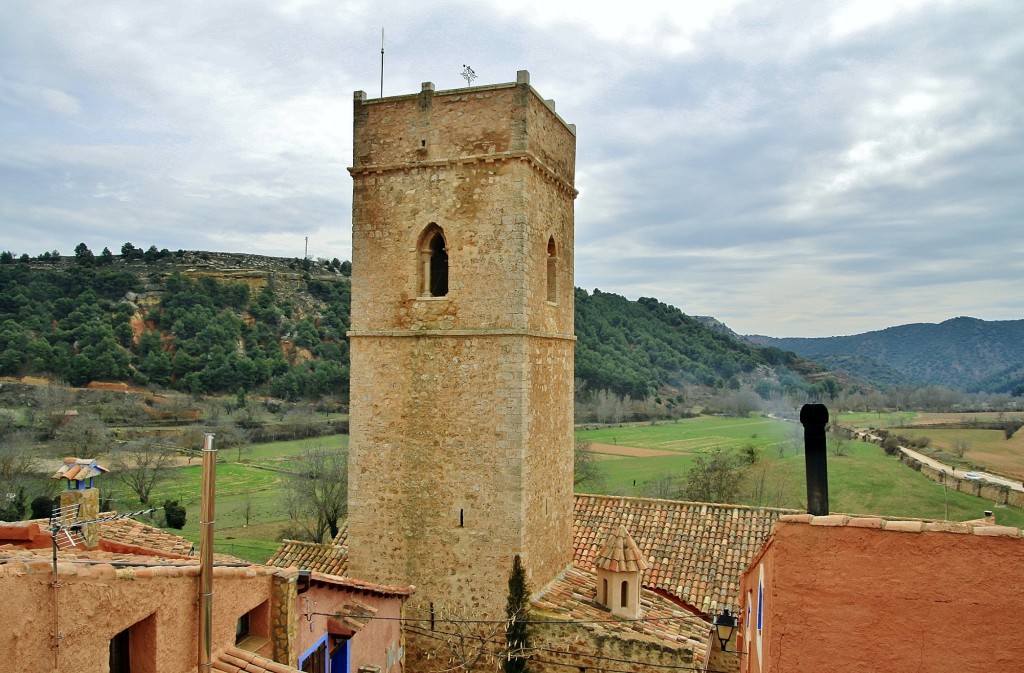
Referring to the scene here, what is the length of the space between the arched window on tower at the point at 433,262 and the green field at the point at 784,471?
15.5 m

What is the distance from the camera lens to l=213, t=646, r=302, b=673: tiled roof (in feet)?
21.5

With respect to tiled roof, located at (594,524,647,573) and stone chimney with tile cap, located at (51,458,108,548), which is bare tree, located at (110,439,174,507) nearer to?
stone chimney with tile cap, located at (51,458,108,548)

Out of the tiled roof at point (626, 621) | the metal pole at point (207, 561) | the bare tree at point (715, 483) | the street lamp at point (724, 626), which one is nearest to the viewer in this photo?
the metal pole at point (207, 561)

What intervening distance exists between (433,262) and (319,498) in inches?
748

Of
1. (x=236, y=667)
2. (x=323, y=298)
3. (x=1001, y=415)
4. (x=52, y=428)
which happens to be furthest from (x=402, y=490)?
(x=323, y=298)

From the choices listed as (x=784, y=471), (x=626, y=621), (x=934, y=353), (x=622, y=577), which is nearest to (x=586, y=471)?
(x=784, y=471)

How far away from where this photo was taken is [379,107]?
1145cm

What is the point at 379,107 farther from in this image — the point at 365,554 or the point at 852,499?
the point at 852,499

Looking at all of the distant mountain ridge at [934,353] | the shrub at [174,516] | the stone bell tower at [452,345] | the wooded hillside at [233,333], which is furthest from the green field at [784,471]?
the distant mountain ridge at [934,353]

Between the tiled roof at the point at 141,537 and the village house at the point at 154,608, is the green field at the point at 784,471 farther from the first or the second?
the tiled roof at the point at 141,537

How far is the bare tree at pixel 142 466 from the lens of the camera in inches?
1153

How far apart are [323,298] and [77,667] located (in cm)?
5427

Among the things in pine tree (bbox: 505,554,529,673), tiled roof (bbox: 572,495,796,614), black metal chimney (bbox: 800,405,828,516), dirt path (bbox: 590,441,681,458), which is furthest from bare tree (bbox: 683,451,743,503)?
black metal chimney (bbox: 800,405,828,516)

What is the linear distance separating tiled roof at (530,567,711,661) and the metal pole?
5.41 m
